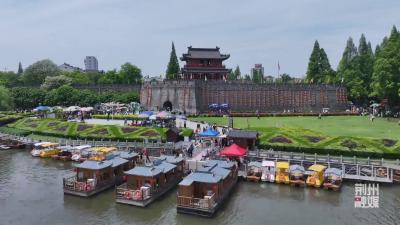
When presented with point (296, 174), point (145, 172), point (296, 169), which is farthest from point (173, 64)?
point (145, 172)

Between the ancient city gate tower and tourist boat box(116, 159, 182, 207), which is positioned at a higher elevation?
the ancient city gate tower

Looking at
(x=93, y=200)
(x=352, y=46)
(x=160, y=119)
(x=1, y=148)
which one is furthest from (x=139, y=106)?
(x=352, y=46)

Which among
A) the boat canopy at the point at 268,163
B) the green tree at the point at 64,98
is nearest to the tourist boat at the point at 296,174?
the boat canopy at the point at 268,163

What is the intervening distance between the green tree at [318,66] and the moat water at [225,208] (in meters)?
71.9

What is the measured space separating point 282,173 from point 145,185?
1315cm

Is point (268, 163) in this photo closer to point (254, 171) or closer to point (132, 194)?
point (254, 171)

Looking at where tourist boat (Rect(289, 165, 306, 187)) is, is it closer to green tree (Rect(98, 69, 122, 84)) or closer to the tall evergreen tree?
the tall evergreen tree

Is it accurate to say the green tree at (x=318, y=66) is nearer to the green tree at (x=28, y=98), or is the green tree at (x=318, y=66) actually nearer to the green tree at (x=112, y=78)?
the green tree at (x=112, y=78)

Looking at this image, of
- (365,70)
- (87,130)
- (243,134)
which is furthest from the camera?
(365,70)

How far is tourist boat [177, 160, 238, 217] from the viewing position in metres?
27.2

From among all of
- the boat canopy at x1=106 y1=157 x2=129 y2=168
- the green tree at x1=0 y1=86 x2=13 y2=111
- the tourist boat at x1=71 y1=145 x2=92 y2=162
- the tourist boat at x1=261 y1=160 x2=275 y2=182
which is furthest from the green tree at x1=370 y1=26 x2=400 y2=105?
the green tree at x1=0 y1=86 x2=13 y2=111

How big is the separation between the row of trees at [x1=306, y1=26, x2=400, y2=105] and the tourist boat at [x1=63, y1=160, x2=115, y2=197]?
189 feet

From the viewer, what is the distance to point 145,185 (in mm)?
30188

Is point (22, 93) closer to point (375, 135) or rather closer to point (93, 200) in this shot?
point (93, 200)
